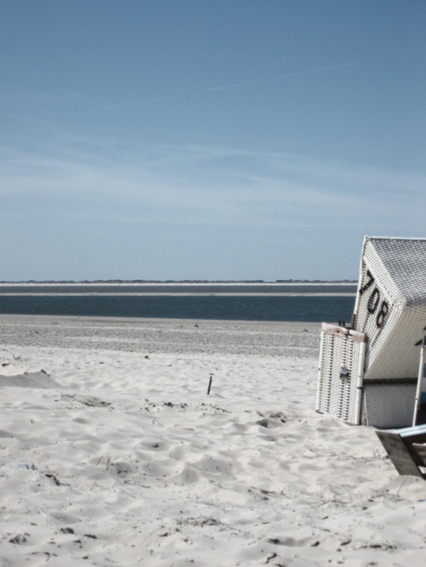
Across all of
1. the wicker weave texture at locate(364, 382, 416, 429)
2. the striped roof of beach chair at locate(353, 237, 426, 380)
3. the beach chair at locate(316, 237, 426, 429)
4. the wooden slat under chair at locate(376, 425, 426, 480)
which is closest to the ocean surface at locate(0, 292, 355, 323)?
the beach chair at locate(316, 237, 426, 429)

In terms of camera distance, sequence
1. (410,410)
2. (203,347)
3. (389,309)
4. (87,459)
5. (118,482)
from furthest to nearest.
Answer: (203,347) → (410,410) → (389,309) → (87,459) → (118,482)

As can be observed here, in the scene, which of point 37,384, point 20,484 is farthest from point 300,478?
point 37,384

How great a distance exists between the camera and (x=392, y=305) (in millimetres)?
5449

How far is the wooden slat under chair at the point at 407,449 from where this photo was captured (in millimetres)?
4141

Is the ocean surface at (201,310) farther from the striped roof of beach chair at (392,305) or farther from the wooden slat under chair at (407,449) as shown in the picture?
the wooden slat under chair at (407,449)

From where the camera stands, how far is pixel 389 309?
18.1 feet

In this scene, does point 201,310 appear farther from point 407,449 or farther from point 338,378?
point 407,449

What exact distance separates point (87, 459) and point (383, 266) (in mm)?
3308

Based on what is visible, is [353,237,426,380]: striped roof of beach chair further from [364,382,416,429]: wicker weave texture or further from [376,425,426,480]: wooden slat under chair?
[376,425,426,480]: wooden slat under chair

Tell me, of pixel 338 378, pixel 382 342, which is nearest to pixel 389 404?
pixel 338 378

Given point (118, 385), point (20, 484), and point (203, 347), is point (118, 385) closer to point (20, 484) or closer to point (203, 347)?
point (20, 484)

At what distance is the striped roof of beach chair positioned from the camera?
541cm

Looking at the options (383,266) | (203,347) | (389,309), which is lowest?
(203,347)

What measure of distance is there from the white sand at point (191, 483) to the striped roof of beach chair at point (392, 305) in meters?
0.79
